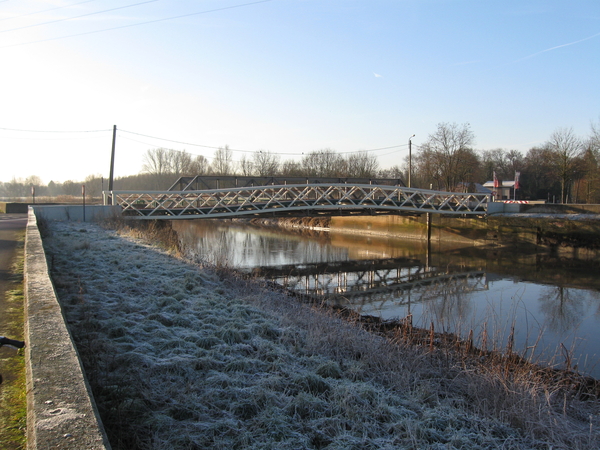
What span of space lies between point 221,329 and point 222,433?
2.31 metres

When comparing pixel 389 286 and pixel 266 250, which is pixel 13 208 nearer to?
pixel 266 250

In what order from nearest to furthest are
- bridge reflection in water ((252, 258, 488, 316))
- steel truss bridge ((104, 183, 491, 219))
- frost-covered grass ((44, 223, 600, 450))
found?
frost-covered grass ((44, 223, 600, 450)), bridge reflection in water ((252, 258, 488, 316)), steel truss bridge ((104, 183, 491, 219))

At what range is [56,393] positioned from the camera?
2.43 metres

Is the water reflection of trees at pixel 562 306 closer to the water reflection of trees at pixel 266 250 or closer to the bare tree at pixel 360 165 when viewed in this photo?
the water reflection of trees at pixel 266 250

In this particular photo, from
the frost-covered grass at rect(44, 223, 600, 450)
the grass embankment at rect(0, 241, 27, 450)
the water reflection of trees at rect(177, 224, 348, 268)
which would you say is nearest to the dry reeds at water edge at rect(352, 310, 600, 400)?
the frost-covered grass at rect(44, 223, 600, 450)

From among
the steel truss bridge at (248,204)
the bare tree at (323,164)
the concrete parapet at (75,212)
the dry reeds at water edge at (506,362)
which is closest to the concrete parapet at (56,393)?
the dry reeds at water edge at (506,362)

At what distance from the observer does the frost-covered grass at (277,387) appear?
339 cm

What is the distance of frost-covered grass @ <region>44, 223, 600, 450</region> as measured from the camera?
339 cm

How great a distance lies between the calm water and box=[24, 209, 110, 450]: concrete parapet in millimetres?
5305

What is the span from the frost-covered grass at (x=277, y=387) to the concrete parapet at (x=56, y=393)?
0.53 m

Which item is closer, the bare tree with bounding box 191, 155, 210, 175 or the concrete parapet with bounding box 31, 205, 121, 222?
the concrete parapet with bounding box 31, 205, 121, 222

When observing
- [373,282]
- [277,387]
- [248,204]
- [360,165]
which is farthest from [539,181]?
Result: [277,387]

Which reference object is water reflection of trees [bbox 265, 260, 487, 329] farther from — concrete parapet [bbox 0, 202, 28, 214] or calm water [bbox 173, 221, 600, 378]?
concrete parapet [bbox 0, 202, 28, 214]

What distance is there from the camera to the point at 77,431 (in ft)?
6.88
